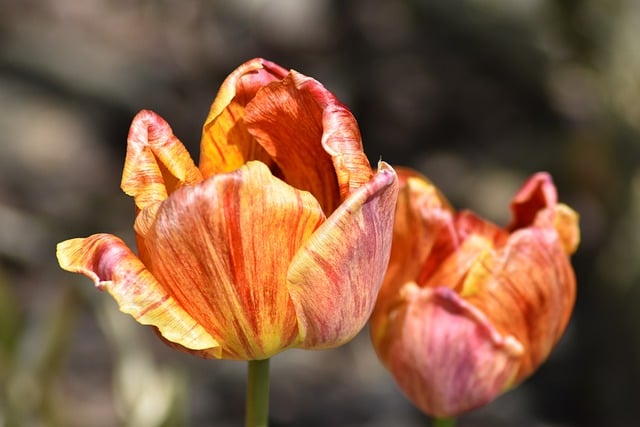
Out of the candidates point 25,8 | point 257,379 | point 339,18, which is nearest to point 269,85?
point 257,379

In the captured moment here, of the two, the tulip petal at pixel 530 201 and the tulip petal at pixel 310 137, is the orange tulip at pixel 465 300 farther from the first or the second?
the tulip petal at pixel 310 137

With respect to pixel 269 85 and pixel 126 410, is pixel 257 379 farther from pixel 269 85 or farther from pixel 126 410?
pixel 126 410

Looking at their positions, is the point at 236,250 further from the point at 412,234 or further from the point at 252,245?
the point at 412,234

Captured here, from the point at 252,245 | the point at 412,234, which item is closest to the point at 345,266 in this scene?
the point at 252,245

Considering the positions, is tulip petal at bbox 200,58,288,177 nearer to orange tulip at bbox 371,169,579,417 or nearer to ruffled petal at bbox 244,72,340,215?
ruffled petal at bbox 244,72,340,215

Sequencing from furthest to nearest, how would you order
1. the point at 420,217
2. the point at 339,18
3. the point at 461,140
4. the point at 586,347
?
1. the point at 339,18
2. the point at 461,140
3. the point at 586,347
4. the point at 420,217

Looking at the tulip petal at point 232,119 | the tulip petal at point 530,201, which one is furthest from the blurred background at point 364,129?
the tulip petal at point 232,119
